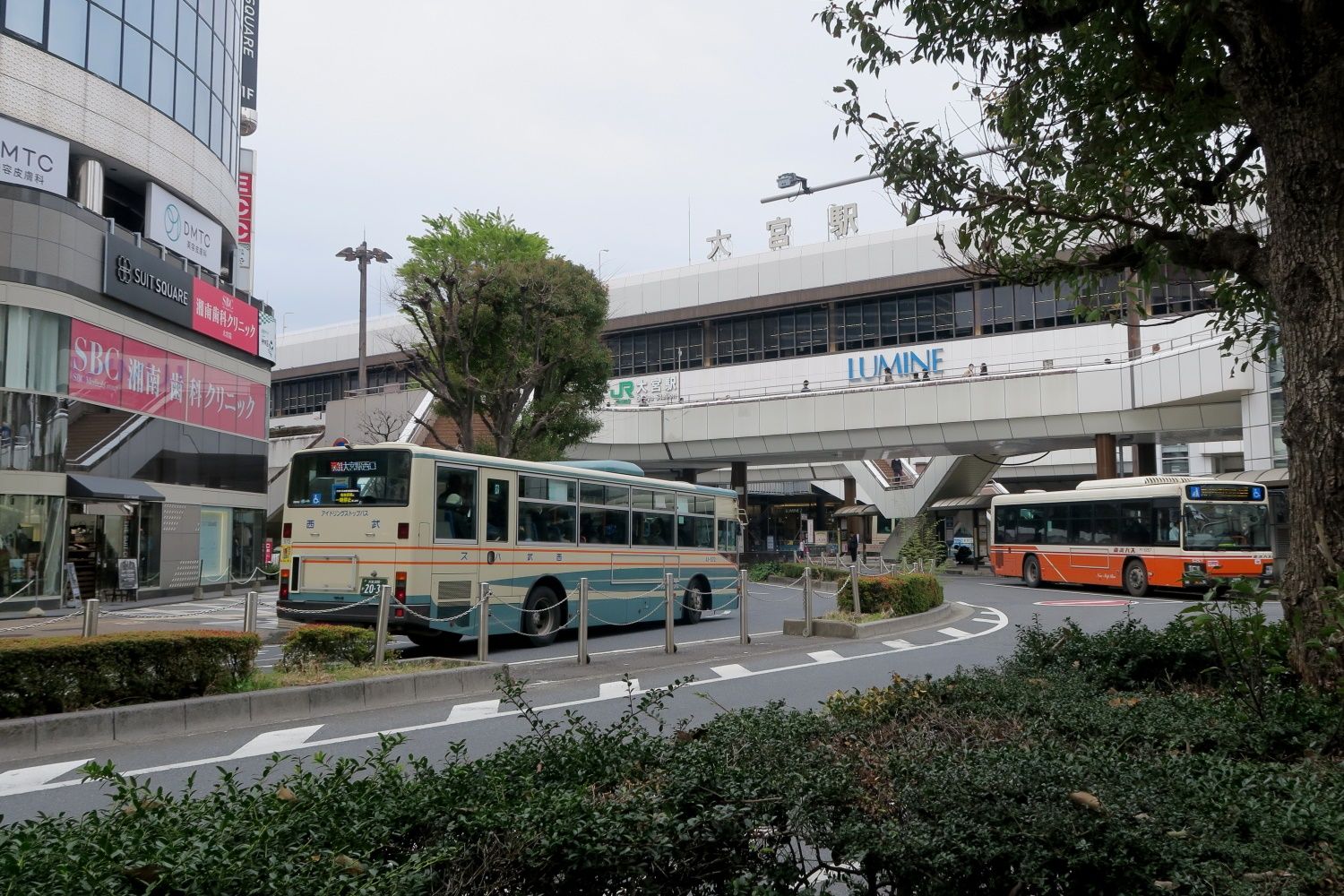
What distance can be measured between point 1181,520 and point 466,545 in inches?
783

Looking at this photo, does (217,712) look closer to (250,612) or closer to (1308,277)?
(250,612)

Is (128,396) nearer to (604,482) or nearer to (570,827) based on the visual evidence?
(604,482)

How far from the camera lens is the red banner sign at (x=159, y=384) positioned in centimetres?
2512

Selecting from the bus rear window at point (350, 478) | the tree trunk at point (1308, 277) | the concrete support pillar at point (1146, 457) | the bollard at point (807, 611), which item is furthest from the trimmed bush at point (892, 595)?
the concrete support pillar at point (1146, 457)

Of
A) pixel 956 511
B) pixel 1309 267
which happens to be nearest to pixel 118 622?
pixel 1309 267

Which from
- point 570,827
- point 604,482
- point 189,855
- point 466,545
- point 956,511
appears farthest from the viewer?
point 956,511

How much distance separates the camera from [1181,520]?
2747 centimetres

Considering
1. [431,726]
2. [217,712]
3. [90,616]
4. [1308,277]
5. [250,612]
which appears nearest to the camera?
[1308,277]

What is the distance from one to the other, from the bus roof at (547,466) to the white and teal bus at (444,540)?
0.03 metres

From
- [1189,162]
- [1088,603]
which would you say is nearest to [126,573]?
[1088,603]

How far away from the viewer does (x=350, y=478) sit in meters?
15.4

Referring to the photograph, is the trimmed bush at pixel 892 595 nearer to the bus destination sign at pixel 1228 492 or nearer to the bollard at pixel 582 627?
the bollard at pixel 582 627

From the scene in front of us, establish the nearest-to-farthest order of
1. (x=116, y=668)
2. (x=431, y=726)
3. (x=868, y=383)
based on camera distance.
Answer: (x=116, y=668) → (x=431, y=726) → (x=868, y=383)

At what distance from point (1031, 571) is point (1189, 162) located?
26557mm
